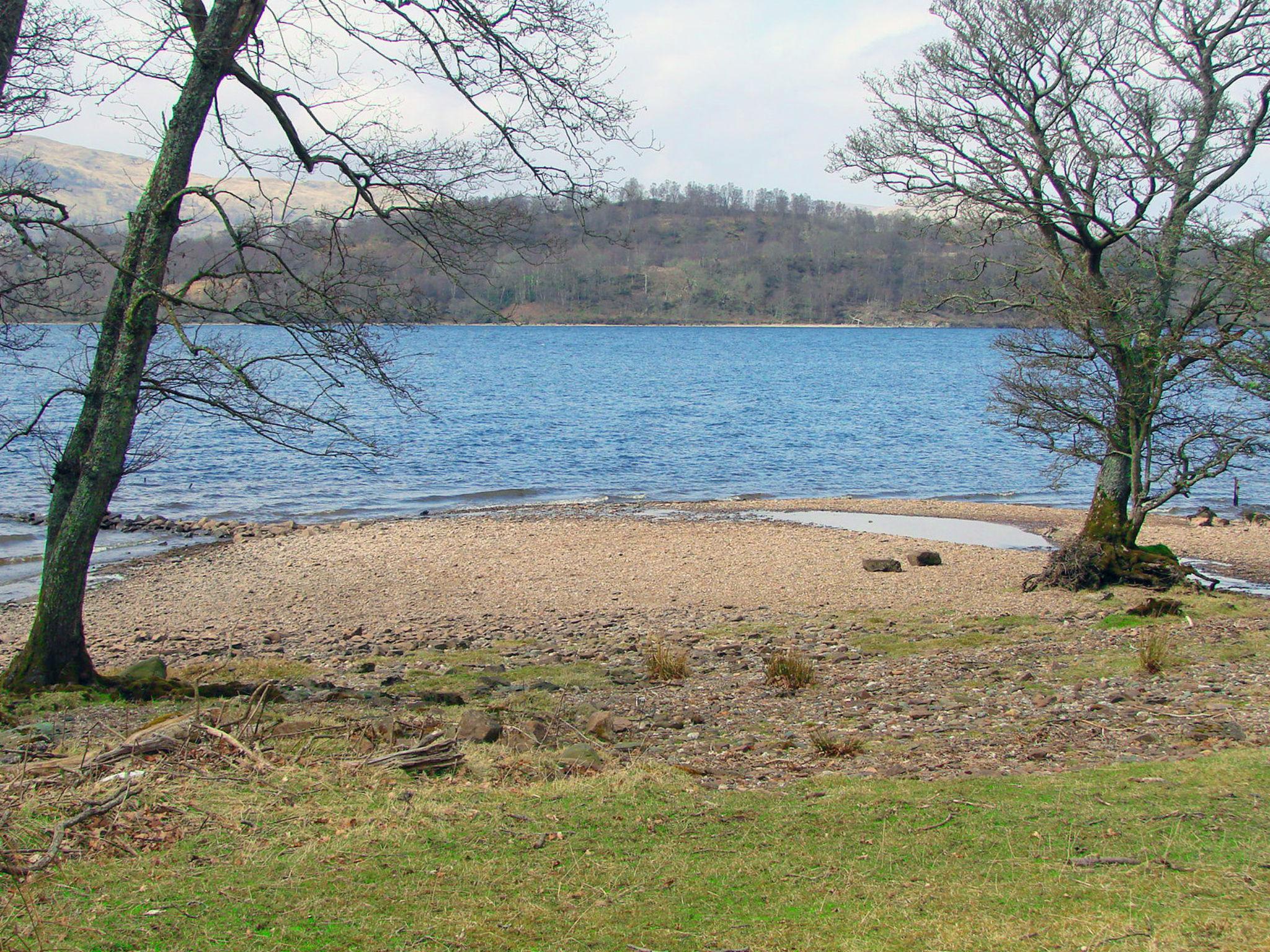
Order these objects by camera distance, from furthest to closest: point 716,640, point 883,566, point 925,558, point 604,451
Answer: point 604,451, point 925,558, point 883,566, point 716,640

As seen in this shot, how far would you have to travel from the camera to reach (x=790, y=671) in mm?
9164

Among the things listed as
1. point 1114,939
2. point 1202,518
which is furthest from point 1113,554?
point 1114,939

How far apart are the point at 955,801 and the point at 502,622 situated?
945 cm

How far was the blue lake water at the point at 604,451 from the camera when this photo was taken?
27.9 meters

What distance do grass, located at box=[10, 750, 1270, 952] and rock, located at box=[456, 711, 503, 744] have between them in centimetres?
88

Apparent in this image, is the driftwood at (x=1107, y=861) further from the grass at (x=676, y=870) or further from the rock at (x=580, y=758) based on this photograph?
the rock at (x=580, y=758)

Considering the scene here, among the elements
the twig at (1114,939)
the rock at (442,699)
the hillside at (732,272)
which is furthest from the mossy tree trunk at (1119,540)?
the hillside at (732,272)

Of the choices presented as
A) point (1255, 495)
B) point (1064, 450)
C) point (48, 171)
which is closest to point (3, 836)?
point (48, 171)

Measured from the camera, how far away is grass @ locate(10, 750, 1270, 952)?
3736 millimetres

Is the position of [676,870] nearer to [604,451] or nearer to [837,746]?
[837,746]

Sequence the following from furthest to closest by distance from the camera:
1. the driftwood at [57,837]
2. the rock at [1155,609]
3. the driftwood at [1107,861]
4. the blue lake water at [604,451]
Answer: the blue lake water at [604,451] < the rock at [1155,609] < the driftwood at [1107,861] < the driftwood at [57,837]

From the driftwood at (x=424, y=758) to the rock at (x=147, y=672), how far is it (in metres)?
3.96

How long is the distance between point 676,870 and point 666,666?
5.29 meters

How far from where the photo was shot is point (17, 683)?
26.7 feet
